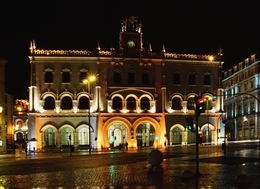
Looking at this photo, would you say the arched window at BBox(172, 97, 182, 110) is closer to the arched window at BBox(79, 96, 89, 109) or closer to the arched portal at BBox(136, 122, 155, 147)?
the arched portal at BBox(136, 122, 155, 147)

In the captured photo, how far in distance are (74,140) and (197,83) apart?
22.0m

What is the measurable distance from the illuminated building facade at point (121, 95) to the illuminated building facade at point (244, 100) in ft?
44.5

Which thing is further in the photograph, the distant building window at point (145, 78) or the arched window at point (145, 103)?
the distant building window at point (145, 78)

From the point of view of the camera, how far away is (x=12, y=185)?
53.2ft

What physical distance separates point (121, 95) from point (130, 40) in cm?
902

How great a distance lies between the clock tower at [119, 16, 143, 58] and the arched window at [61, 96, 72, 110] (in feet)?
37.0

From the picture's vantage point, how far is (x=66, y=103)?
60312 mm

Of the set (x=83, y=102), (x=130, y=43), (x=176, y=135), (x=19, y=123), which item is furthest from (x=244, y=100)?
(x=19, y=123)

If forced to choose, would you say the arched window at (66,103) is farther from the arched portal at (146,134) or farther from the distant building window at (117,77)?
the arched portal at (146,134)

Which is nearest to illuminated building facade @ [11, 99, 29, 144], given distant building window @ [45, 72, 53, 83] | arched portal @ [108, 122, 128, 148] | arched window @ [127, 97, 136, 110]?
distant building window @ [45, 72, 53, 83]

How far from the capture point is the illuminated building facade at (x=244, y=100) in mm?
79438

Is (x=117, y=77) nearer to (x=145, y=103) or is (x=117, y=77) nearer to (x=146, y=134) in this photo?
(x=145, y=103)

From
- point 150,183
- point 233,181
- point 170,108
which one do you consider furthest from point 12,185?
point 170,108

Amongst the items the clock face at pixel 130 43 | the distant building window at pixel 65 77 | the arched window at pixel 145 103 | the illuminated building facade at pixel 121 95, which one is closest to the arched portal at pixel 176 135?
the illuminated building facade at pixel 121 95
